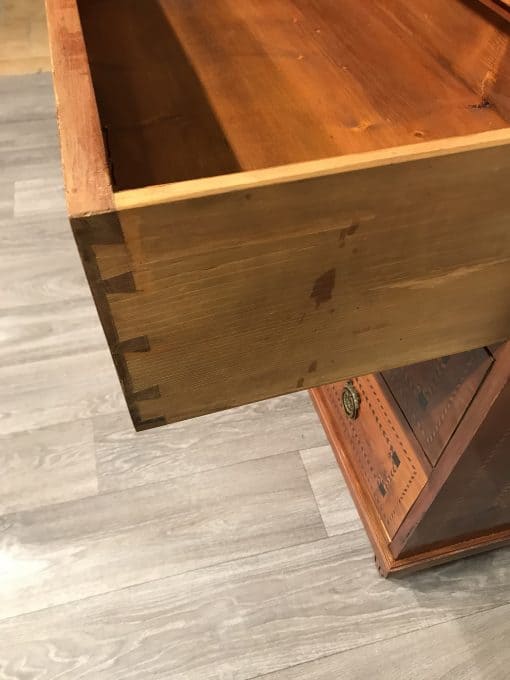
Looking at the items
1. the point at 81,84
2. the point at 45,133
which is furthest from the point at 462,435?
the point at 45,133

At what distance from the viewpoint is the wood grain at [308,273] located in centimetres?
32

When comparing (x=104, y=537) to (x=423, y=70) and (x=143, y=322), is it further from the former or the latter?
(x=423, y=70)

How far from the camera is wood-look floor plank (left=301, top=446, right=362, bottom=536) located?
1.02m

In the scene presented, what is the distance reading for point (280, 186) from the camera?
32 cm

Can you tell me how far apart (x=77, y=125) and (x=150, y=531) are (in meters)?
0.81

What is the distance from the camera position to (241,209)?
1.06 ft

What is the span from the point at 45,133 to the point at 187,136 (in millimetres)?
1539

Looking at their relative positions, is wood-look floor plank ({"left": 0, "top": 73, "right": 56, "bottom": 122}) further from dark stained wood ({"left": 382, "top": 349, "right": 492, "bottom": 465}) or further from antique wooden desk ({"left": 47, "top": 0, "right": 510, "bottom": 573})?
dark stained wood ({"left": 382, "top": 349, "right": 492, "bottom": 465})

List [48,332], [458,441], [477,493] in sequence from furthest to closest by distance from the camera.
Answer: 1. [48,332]
2. [477,493]
3. [458,441]

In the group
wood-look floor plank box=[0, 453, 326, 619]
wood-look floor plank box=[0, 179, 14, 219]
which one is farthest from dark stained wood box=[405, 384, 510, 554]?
wood-look floor plank box=[0, 179, 14, 219]

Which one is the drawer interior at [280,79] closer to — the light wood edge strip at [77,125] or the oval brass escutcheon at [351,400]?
the light wood edge strip at [77,125]

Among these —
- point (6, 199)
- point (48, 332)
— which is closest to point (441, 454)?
point (48, 332)

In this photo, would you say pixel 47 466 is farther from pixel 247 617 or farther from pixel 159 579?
pixel 247 617

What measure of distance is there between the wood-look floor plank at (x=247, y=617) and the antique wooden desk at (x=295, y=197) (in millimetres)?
300
